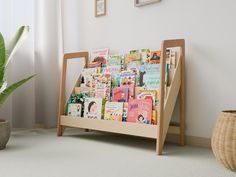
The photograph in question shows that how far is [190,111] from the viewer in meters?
1.88

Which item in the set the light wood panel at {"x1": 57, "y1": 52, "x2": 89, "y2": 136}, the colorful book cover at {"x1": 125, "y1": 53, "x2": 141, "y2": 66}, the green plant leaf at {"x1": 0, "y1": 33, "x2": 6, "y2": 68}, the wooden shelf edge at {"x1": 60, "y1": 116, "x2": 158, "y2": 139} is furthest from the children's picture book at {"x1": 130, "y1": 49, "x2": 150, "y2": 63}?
the green plant leaf at {"x1": 0, "y1": 33, "x2": 6, "y2": 68}

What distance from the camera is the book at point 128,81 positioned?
1932 mm

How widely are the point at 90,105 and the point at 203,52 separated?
82 centimetres

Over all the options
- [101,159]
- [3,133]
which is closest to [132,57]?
[101,159]

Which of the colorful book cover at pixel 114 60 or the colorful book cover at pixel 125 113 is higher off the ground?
the colorful book cover at pixel 114 60

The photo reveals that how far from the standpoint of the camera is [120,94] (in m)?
1.99

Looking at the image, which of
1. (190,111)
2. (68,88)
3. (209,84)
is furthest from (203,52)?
(68,88)

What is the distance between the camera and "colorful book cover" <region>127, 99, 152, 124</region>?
1752 millimetres

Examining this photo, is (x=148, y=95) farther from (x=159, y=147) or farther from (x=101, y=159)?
(x=101, y=159)

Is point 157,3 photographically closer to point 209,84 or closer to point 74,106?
point 209,84

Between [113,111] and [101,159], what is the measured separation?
1.60 ft

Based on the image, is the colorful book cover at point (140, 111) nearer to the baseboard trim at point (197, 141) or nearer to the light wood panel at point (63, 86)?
the baseboard trim at point (197, 141)

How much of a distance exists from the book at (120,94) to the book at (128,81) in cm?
2

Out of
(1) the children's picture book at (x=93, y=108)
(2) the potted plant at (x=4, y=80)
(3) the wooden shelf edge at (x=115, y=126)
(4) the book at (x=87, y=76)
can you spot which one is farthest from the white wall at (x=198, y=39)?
(2) the potted plant at (x=4, y=80)
